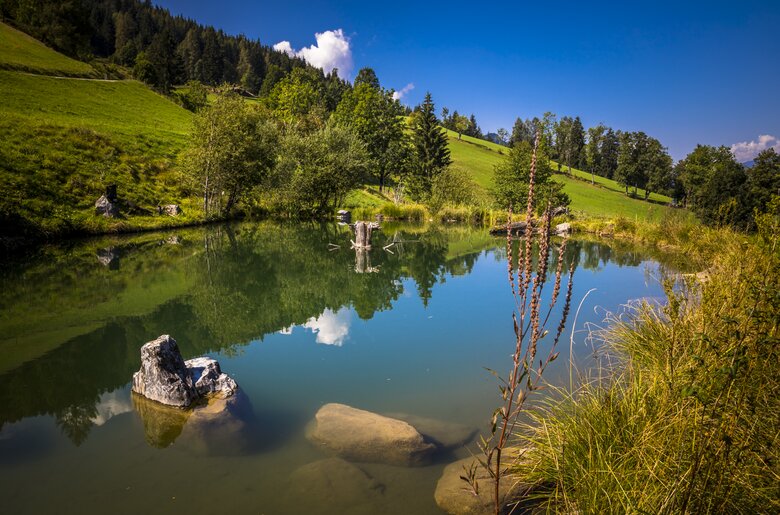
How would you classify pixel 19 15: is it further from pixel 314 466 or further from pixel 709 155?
pixel 709 155

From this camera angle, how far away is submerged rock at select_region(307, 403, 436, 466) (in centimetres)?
519

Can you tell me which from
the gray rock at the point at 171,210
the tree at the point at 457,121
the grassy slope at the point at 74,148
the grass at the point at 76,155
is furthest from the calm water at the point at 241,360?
the tree at the point at 457,121

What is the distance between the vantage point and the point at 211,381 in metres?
6.66

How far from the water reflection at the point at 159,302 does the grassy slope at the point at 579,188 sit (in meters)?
37.4

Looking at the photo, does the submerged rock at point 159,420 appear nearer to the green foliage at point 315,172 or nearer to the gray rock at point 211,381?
the gray rock at point 211,381

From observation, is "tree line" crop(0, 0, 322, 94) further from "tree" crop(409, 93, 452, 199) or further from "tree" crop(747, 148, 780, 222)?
"tree" crop(747, 148, 780, 222)

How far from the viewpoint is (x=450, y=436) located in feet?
19.1

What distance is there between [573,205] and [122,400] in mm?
58727

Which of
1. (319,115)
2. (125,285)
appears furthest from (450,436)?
(319,115)

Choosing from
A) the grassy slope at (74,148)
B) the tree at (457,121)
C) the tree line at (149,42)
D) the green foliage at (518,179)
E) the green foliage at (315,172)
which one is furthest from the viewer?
the tree at (457,121)

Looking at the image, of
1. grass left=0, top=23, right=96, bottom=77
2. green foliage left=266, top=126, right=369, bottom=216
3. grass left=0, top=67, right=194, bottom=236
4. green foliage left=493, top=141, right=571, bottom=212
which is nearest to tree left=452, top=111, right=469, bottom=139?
green foliage left=493, top=141, right=571, bottom=212

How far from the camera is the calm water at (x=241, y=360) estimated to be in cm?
465

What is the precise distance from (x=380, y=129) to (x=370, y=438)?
2332 inches

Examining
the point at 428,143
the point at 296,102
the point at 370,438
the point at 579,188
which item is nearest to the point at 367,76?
the point at 296,102
